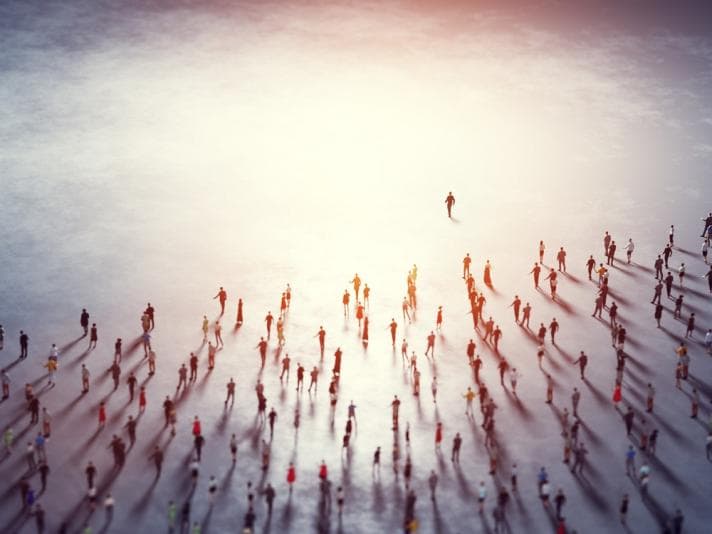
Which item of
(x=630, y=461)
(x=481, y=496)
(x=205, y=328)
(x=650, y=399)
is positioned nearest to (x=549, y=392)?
(x=650, y=399)

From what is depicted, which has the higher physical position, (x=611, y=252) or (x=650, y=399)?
(x=611, y=252)

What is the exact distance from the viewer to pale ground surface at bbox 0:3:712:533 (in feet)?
134

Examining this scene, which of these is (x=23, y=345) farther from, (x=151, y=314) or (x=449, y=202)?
(x=449, y=202)

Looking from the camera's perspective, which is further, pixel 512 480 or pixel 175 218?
pixel 175 218

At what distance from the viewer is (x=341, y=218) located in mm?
62656

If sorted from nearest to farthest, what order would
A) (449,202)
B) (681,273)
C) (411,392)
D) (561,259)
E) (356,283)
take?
(411,392), (356,283), (681,273), (561,259), (449,202)

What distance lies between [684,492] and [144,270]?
28.4m

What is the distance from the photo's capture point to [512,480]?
39562mm

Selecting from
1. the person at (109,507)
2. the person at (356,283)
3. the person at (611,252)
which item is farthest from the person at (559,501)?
the person at (611,252)

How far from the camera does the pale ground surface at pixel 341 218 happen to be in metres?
41.0

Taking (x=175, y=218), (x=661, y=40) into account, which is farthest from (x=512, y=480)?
(x=661, y=40)

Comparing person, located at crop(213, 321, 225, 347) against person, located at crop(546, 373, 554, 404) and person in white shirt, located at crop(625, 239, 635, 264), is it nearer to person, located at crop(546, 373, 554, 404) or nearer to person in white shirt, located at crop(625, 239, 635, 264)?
person, located at crop(546, 373, 554, 404)

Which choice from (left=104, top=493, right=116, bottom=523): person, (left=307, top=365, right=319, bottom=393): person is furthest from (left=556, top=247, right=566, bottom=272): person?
(left=104, top=493, right=116, bottom=523): person

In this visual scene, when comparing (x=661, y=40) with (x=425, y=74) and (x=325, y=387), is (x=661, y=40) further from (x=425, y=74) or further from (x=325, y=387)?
(x=325, y=387)
